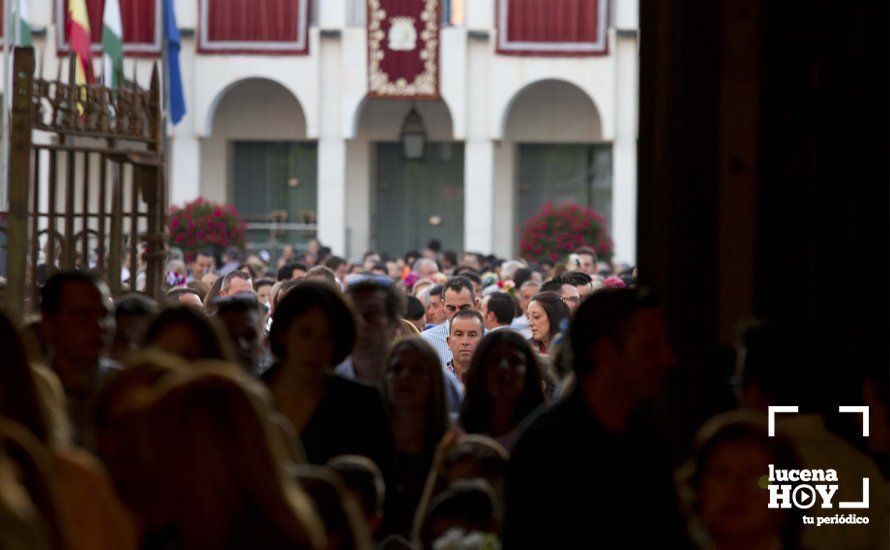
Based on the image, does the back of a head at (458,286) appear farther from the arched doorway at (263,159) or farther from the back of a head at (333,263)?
the arched doorway at (263,159)

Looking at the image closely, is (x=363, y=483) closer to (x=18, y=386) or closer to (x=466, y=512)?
(x=466, y=512)

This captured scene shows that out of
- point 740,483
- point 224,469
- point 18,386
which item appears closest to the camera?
point 224,469

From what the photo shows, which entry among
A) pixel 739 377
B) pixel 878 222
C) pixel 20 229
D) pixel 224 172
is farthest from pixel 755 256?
pixel 224 172

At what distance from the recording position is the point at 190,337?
497cm

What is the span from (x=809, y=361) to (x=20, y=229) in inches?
173

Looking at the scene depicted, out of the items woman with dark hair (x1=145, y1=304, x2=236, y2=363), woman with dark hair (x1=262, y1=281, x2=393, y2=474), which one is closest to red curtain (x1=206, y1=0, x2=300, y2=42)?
woman with dark hair (x1=262, y1=281, x2=393, y2=474)

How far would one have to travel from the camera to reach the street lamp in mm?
33750

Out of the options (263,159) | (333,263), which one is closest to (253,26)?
(263,159)

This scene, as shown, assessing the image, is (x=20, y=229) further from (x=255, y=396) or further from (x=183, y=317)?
(x=255, y=396)

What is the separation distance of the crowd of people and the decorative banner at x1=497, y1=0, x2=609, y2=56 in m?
25.7

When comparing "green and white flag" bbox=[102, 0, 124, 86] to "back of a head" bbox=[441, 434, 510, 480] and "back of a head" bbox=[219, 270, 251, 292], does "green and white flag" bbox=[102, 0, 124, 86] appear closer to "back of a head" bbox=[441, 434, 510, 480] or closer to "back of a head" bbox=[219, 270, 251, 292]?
"back of a head" bbox=[219, 270, 251, 292]

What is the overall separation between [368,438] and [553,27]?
27515 millimetres

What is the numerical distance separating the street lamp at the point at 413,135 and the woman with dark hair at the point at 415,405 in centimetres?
2735

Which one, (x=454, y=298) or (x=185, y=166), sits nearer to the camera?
(x=454, y=298)
